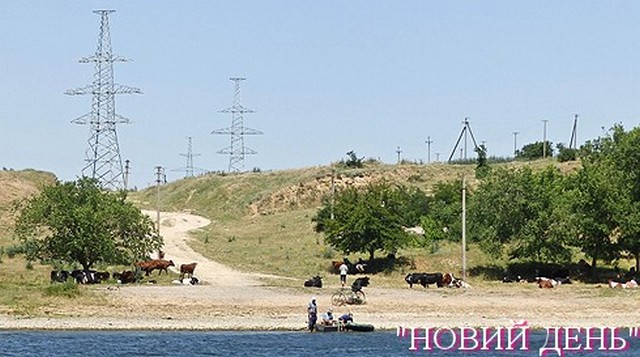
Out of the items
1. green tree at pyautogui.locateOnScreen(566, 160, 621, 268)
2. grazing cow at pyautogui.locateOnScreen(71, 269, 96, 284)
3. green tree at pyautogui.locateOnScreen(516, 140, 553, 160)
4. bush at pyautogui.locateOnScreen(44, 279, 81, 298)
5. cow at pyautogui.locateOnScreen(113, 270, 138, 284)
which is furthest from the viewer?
green tree at pyautogui.locateOnScreen(516, 140, 553, 160)

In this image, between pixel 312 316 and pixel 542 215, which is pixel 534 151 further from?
pixel 312 316

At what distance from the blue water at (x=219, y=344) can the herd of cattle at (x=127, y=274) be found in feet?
39.5

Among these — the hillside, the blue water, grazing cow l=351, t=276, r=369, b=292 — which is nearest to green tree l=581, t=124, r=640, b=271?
grazing cow l=351, t=276, r=369, b=292

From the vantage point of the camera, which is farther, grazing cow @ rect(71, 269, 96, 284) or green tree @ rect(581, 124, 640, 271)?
green tree @ rect(581, 124, 640, 271)

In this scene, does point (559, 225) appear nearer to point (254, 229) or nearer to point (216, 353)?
point (216, 353)

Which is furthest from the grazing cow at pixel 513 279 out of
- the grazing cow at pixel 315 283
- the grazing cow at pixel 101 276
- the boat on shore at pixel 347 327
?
the grazing cow at pixel 101 276

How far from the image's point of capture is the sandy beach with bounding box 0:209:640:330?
149 ft

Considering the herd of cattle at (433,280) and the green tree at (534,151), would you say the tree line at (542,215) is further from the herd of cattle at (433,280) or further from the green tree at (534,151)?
the green tree at (534,151)

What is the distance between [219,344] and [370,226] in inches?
991

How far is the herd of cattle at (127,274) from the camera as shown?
5519 cm

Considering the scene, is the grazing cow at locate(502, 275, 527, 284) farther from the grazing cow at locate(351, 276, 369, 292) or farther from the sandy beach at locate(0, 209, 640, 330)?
the grazing cow at locate(351, 276, 369, 292)

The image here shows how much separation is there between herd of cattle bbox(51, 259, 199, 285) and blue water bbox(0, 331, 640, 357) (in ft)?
39.5

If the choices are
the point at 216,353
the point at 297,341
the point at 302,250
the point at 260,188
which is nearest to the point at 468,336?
the point at 297,341

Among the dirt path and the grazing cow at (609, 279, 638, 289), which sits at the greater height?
the dirt path
